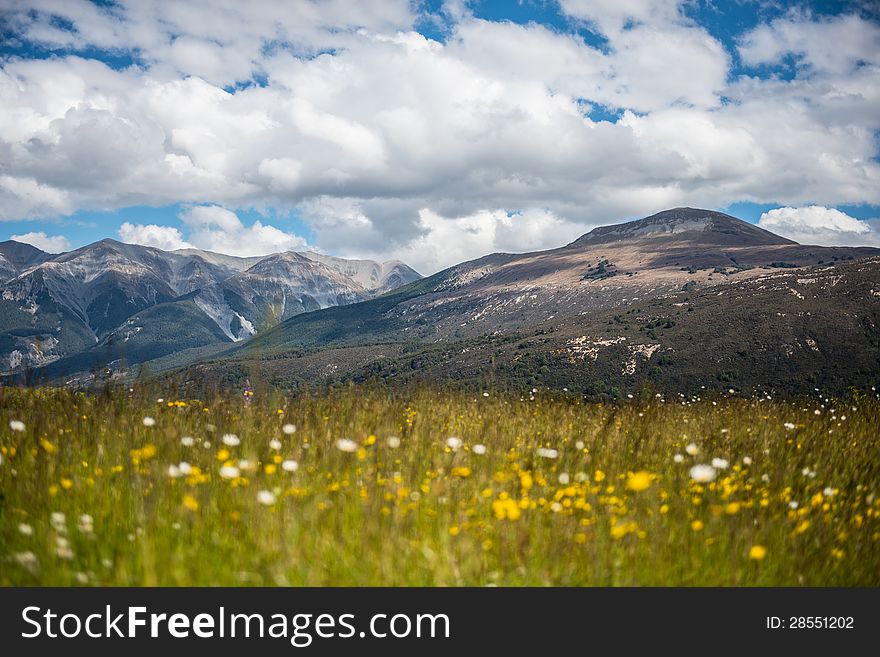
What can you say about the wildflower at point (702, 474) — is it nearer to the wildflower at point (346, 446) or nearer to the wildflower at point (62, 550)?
the wildflower at point (346, 446)

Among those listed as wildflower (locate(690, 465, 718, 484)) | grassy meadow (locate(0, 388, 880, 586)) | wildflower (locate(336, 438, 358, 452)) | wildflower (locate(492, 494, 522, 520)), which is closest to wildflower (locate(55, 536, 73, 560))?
grassy meadow (locate(0, 388, 880, 586))

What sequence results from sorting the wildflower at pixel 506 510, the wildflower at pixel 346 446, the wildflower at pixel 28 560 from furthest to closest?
the wildflower at pixel 346 446 → the wildflower at pixel 506 510 → the wildflower at pixel 28 560

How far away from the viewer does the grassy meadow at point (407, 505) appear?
3.68m

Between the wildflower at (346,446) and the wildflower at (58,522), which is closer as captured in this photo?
the wildflower at (58,522)

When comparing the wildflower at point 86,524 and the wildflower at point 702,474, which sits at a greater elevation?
the wildflower at point 86,524

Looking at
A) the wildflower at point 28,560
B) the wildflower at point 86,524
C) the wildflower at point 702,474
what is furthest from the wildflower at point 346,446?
the wildflower at point 702,474

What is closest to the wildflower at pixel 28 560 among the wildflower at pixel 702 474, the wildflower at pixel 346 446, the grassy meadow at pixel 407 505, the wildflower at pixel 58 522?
the grassy meadow at pixel 407 505

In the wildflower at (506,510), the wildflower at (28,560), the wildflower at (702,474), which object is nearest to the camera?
the wildflower at (28,560)

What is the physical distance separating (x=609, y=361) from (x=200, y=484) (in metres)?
114

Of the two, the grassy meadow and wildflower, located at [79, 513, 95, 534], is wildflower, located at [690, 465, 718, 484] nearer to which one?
the grassy meadow
